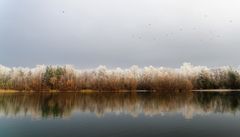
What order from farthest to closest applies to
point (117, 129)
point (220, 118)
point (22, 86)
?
point (22, 86) → point (220, 118) → point (117, 129)

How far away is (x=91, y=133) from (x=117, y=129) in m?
2.09

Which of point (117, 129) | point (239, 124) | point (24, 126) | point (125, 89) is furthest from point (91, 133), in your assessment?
point (125, 89)

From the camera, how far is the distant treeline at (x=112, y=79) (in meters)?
93.8

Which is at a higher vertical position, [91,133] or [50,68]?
[50,68]

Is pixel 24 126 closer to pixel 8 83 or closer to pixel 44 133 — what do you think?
pixel 44 133

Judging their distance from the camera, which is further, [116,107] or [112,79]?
[112,79]

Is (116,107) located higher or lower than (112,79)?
lower

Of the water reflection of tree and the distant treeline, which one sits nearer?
the water reflection of tree

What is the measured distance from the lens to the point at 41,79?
309 feet

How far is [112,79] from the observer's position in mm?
97812

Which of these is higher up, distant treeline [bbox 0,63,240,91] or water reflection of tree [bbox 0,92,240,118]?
distant treeline [bbox 0,63,240,91]

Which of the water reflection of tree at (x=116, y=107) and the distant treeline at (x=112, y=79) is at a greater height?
the distant treeline at (x=112, y=79)

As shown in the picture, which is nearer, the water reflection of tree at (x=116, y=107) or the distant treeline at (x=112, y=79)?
the water reflection of tree at (x=116, y=107)

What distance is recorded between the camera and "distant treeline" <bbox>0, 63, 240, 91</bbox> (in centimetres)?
9375
